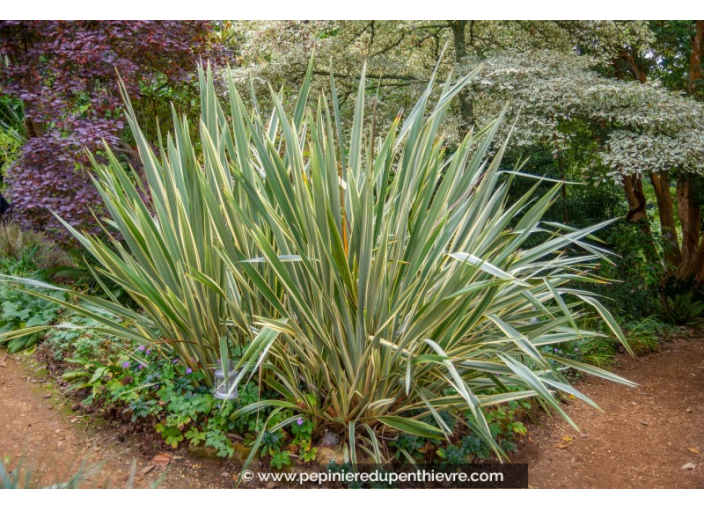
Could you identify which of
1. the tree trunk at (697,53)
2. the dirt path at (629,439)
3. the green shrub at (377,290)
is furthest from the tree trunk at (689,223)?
the green shrub at (377,290)

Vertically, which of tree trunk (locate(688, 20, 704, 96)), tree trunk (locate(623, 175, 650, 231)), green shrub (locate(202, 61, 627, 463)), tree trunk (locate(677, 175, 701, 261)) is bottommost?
tree trunk (locate(677, 175, 701, 261))

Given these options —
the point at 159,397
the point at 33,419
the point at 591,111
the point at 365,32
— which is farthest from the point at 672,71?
the point at 33,419

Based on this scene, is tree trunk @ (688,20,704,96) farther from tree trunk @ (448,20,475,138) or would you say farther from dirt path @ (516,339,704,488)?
dirt path @ (516,339,704,488)

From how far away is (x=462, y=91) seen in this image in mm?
4695

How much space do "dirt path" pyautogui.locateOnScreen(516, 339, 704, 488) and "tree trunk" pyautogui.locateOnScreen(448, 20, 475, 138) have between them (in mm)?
2199

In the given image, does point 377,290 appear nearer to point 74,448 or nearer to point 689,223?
point 74,448

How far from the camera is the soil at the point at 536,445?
81.0 inches

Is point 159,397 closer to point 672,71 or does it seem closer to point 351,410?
point 351,410

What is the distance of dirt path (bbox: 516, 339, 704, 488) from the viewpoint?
7.64 feet

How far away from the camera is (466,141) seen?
84.3 inches

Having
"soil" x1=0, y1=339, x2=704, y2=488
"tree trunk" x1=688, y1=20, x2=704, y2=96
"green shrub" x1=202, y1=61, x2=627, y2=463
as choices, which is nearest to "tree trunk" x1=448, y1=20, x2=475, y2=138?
"tree trunk" x1=688, y1=20, x2=704, y2=96

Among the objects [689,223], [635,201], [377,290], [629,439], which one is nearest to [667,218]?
[689,223]

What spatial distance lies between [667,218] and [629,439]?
4.13m

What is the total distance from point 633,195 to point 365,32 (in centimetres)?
307
